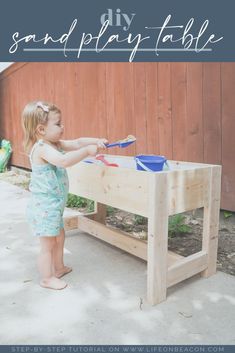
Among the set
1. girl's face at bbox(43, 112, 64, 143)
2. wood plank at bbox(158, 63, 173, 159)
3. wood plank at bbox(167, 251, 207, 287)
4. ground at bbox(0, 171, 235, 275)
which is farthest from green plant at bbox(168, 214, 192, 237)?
girl's face at bbox(43, 112, 64, 143)

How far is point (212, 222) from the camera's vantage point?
7.21ft

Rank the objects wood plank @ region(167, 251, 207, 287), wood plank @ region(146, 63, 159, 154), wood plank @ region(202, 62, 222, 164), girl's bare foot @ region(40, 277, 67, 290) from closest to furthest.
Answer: wood plank @ region(167, 251, 207, 287), girl's bare foot @ region(40, 277, 67, 290), wood plank @ region(202, 62, 222, 164), wood plank @ region(146, 63, 159, 154)

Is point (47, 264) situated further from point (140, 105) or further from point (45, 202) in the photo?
point (140, 105)

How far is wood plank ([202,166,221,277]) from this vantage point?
217cm

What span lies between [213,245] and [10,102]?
748 cm

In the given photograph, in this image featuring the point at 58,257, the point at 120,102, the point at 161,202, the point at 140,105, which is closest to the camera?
the point at 161,202

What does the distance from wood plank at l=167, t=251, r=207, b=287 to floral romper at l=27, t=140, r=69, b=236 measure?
725 mm

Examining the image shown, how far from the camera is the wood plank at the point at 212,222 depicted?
Result: 217 centimetres

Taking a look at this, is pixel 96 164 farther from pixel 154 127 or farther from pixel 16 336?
pixel 154 127

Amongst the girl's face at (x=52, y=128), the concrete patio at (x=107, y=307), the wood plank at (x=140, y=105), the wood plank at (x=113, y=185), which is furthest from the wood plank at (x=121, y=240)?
the wood plank at (x=140, y=105)

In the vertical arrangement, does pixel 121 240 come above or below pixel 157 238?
below

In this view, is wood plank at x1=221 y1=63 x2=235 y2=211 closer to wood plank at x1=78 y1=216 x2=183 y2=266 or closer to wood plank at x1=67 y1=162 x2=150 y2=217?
wood plank at x1=78 y1=216 x2=183 y2=266

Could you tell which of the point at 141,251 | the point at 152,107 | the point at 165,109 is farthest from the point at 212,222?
the point at 152,107

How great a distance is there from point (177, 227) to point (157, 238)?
49.4 inches
